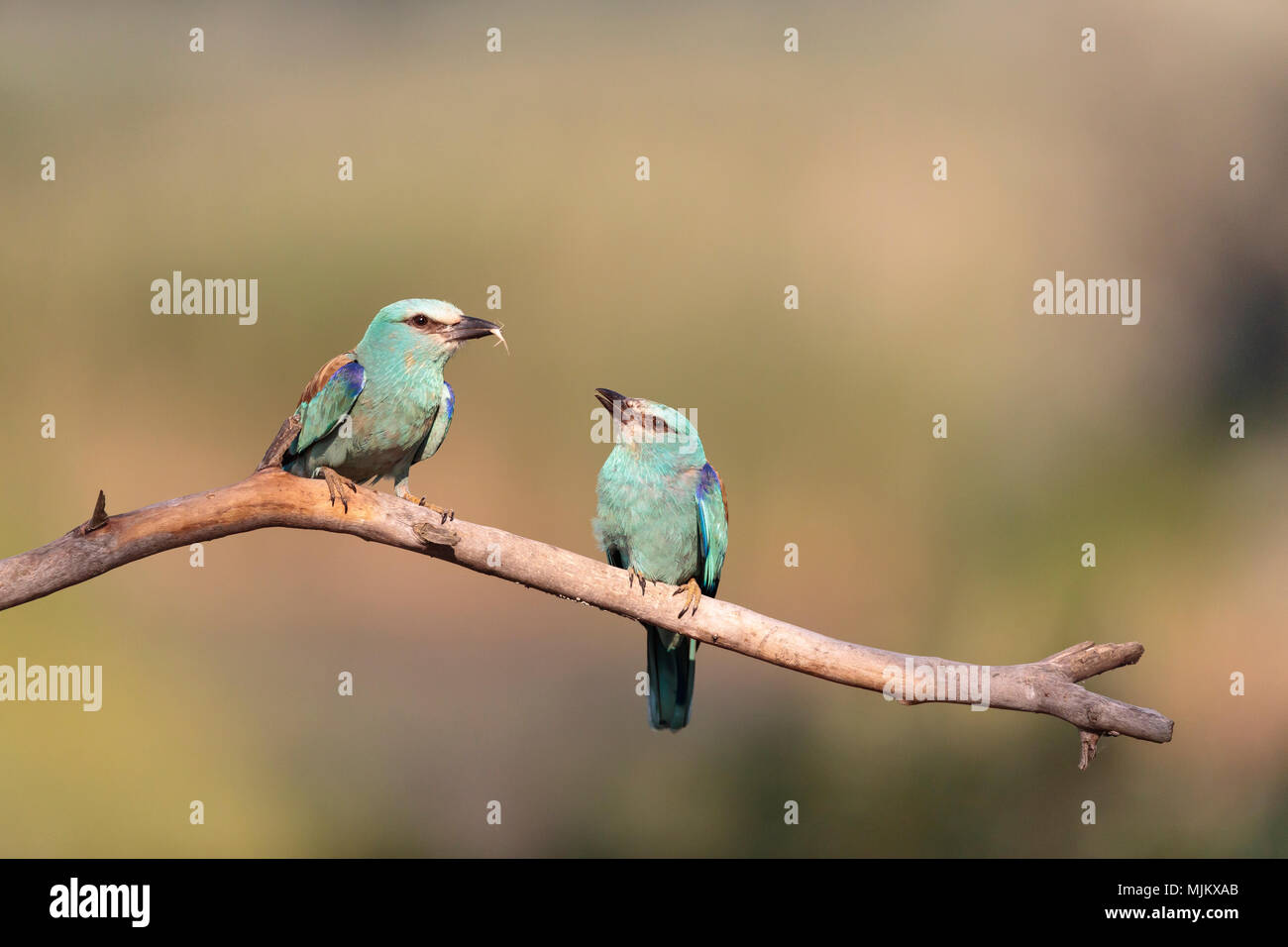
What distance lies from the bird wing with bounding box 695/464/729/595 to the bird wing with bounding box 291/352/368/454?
1.10m

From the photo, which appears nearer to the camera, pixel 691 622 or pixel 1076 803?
pixel 691 622

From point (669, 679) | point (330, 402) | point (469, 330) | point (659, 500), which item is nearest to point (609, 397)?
point (659, 500)

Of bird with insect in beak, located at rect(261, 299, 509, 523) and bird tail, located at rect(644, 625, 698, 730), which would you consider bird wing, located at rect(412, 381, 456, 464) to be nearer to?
bird with insect in beak, located at rect(261, 299, 509, 523)

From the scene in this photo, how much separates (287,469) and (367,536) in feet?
1.63

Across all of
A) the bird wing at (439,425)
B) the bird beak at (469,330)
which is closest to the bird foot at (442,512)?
the bird wing at (439,425)

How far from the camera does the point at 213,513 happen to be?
9.41 ft

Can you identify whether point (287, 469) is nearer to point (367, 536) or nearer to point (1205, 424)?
point (367, 536)

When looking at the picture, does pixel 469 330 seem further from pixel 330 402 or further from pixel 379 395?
pixel 330 402

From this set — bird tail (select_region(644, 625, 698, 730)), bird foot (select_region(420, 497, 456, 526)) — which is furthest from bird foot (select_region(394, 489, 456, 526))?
bird tail (select_region(644, 625, 698, 730))

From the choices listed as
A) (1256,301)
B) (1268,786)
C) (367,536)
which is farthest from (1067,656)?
(1256,301)

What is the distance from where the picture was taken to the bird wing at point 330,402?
3.12 meters

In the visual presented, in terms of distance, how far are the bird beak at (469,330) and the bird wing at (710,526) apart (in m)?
0.80

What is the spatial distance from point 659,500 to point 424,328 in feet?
2.90

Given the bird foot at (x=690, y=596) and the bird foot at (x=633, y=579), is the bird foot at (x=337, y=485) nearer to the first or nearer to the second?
the bird foot at (x=633, y=579)
